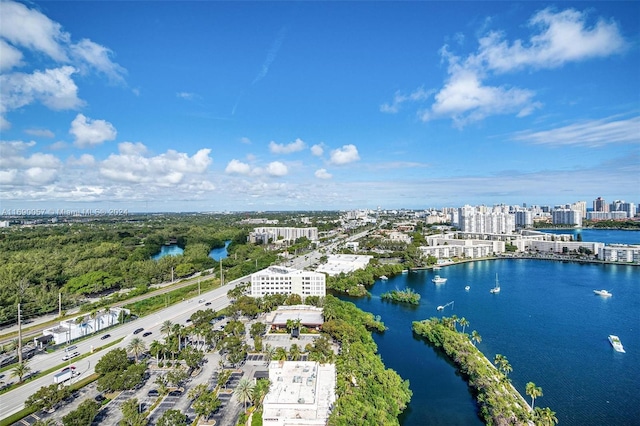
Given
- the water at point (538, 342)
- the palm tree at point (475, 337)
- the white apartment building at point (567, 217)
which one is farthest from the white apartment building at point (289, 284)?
the white apartment building at point (567, 217)

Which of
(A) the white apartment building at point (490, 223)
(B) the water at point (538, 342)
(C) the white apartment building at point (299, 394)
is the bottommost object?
(B) the water at point (538, 342)

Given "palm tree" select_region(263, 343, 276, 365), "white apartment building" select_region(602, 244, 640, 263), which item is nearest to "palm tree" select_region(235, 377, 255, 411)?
"palm tree" select_region(263, 343, 276, 365)

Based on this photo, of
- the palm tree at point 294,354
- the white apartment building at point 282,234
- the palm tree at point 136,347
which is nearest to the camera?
the palm tree at point 294,354

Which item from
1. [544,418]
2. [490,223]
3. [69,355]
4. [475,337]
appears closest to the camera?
[544,418]

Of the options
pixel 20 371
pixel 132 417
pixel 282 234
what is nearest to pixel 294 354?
pixel 132 417

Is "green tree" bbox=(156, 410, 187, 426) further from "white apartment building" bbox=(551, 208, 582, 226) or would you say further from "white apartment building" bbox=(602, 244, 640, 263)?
"white apartment building" bbox=(551, 208, 582, 226)

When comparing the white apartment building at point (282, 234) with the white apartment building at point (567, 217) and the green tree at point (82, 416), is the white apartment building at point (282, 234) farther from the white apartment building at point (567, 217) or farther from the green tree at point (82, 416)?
the white apartment building at point (567, 217)

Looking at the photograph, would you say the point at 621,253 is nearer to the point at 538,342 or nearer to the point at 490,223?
the point at 490,223
